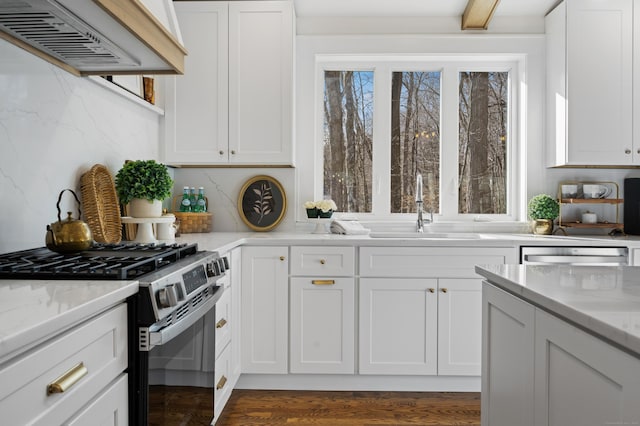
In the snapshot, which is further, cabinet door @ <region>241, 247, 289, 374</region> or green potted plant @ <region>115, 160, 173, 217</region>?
cabinet door @ <region>241, 247, 289, 374</region>

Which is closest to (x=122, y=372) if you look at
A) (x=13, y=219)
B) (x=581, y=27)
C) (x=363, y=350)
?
(x=13, y=219)

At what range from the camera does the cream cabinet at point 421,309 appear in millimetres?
2639

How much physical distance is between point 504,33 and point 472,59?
0.89 feet

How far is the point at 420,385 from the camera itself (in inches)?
107

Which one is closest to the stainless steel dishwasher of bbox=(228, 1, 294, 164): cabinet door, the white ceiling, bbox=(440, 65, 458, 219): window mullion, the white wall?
bbox=(440, 65, 458, 219): window mullion

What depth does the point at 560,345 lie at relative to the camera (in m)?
0.96

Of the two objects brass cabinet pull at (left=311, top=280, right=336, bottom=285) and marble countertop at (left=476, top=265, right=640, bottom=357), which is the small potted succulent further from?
marble countertop at (left=476, top=265, right=640, bottom=357)

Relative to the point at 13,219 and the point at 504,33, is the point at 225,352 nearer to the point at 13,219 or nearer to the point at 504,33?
the point at 13,219

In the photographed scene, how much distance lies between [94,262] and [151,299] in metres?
0.32

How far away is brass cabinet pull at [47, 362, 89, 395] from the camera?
0.85 m

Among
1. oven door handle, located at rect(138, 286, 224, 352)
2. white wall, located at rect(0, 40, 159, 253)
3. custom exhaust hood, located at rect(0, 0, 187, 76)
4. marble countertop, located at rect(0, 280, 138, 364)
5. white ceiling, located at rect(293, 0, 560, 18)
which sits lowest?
oven door handle, located at rect(138, 286, 224, 352)

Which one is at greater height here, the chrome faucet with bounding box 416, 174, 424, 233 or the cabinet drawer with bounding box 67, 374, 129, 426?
the chrome faucet with bounding box 416, 174, 424, 233

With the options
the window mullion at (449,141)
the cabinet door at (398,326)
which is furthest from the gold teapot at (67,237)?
the window mullion at (449,141)

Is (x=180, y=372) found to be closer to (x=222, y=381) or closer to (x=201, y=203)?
(x=222, y=381)
